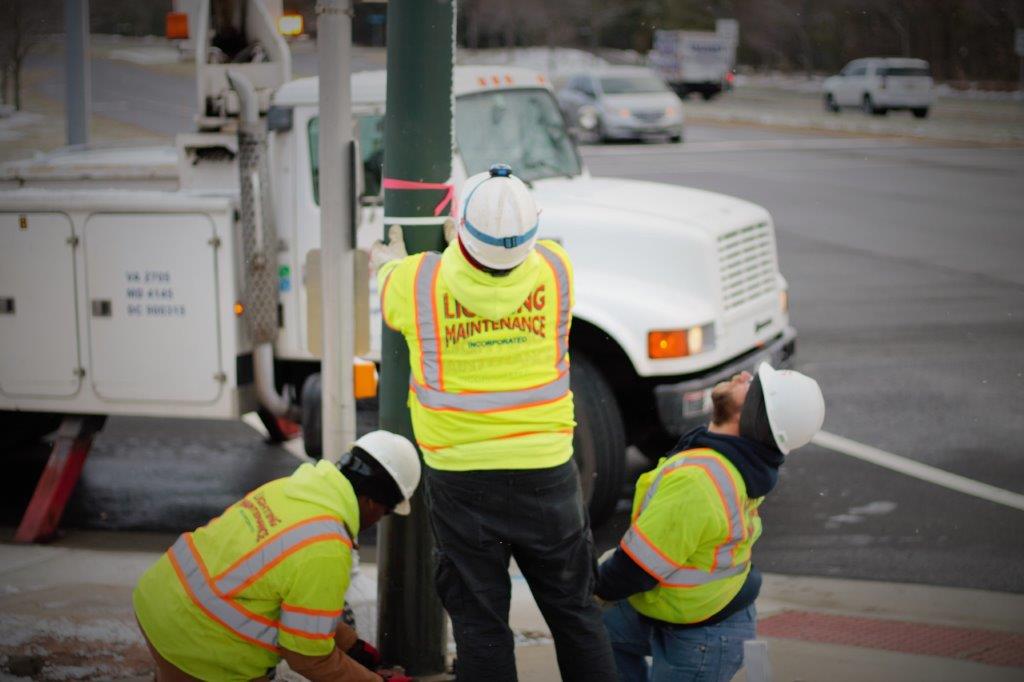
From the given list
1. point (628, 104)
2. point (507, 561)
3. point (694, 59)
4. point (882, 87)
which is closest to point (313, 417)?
point (507, 561)

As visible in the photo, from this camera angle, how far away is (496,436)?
379 centimetres

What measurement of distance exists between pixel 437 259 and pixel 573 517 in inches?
34.5

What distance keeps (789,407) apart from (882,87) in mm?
27979

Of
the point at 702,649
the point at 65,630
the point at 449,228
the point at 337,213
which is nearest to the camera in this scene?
the point at 702,649

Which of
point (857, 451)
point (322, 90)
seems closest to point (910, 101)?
point (857, 451)

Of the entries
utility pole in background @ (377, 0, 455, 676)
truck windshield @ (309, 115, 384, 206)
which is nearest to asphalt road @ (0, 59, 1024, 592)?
truck windshield @ (309, 115, 384, 206)

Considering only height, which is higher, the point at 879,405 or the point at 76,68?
the point at 76,68

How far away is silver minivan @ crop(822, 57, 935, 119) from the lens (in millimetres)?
24875

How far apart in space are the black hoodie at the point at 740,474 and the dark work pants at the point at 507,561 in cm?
11

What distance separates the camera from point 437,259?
12.8ft

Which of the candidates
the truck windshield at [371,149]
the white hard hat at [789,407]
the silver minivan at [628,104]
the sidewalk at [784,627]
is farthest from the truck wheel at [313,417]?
the silver minivan at [628,104]

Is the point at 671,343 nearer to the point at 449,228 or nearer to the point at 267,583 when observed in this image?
the point at 449,228

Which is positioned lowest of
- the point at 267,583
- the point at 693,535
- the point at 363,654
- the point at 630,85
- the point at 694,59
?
the point at 363,654

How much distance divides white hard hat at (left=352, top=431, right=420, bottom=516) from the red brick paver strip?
2.23 m
